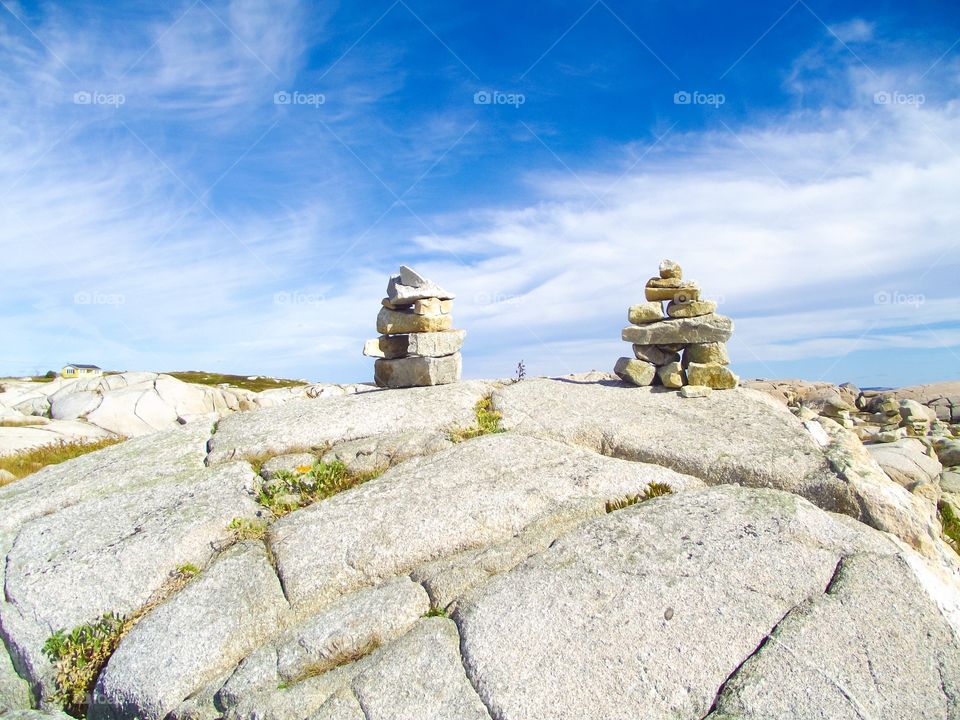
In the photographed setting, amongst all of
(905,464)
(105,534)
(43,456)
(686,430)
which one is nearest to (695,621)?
(686,430)

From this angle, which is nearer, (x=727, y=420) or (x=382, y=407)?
(x=727, y=420)

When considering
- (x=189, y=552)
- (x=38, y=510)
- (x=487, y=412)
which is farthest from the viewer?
(x=487, y=412)

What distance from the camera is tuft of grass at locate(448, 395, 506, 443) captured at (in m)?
15.3

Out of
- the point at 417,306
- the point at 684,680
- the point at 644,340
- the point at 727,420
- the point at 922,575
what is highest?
the point at 417,306

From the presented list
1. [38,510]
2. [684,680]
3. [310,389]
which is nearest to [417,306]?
[38,510]

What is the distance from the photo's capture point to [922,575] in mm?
9555

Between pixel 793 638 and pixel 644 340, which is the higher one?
pixel 644 340

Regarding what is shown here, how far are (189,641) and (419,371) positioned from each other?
34.0ft

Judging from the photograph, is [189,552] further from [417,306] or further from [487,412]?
[417,306]

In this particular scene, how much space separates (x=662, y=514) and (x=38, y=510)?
12600 mm

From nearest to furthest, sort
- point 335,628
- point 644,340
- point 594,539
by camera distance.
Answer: point 335,628 → point 594,539 → point 644,340

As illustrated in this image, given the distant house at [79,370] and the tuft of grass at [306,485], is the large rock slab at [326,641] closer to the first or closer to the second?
the tuft of grass at [306,485]

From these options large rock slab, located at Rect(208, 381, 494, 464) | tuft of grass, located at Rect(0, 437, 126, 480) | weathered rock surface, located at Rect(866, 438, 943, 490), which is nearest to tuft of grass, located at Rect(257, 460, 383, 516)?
large rock slab, located at Rect(208, 381, 494, 464)

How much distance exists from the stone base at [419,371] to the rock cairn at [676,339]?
4.76 metres
